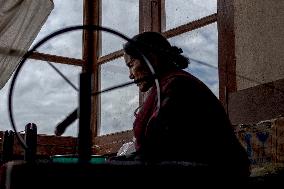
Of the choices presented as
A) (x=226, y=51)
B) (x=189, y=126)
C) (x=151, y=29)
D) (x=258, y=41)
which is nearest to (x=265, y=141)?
(x=258, y=41)

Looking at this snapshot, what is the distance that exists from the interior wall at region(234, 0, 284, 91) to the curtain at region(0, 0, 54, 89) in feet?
6.18

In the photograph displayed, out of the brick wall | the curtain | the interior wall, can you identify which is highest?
the curtain

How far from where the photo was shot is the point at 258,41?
9.79 ft

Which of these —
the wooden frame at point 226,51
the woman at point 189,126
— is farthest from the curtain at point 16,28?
the woman at point 189,126

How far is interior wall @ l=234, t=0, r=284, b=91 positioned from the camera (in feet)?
9.29

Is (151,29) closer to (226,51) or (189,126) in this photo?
(226,51)

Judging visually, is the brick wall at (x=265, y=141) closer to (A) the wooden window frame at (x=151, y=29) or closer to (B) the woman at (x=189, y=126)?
(A) the wooden window frame at (x=151, y=29)

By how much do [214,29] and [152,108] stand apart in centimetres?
185

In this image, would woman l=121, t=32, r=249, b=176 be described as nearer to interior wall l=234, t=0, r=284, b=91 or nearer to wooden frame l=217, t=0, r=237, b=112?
interior wall l=234, t=0, r=284, b=91

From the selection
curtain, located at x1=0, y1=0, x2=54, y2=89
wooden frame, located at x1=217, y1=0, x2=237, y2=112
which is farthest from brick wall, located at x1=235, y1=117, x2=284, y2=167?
curtain, located at x1=0, y1=0, x2=54, y2=89

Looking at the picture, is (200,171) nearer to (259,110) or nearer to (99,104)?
(259,110)

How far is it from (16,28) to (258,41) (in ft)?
7.15

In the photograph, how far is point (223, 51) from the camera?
129 inches

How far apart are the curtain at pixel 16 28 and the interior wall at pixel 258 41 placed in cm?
188
